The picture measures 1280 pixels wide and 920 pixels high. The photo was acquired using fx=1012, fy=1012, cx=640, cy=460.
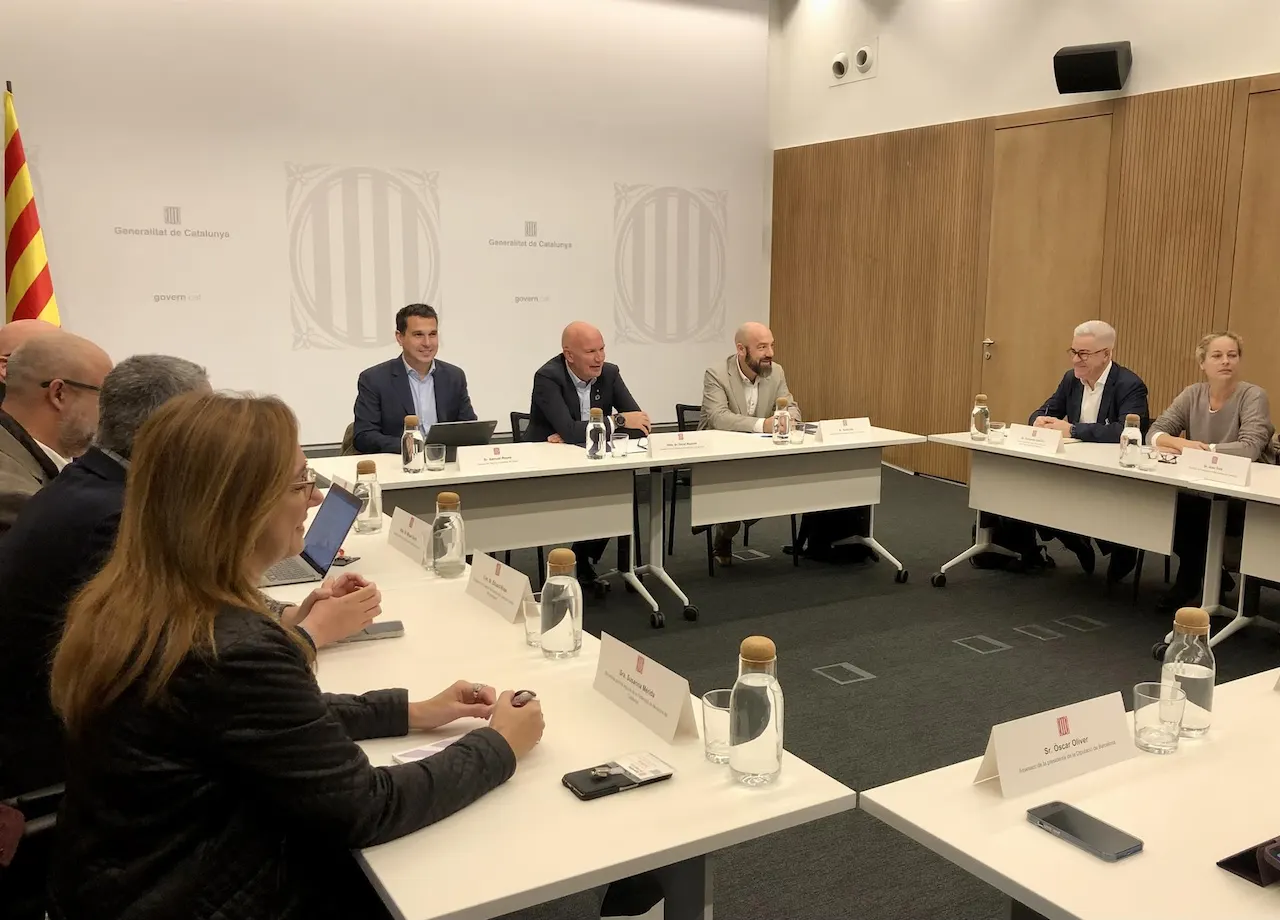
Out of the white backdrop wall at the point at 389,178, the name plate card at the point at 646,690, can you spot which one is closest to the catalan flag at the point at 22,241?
the white backdrop wall at the point at 389,178

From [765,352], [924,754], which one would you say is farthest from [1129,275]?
[924,754]

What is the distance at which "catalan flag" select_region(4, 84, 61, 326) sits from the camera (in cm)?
555

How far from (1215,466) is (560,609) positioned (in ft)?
9.79

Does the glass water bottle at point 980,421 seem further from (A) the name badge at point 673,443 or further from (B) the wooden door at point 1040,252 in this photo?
(B) the wooden door at point 1040,252

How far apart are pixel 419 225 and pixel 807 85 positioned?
3.50 meters

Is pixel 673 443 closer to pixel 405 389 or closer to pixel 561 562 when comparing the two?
pixel 405 389

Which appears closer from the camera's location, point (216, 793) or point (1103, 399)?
point (216, 793)

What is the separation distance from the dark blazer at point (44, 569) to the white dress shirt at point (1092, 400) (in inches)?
175

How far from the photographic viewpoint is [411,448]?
13.0 feet

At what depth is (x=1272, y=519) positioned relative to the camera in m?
3.67

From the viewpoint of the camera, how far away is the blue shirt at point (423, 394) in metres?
4.88

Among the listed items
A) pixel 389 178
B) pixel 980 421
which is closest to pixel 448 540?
pixel 980 421

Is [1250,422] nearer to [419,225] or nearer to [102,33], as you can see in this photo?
[419,225]

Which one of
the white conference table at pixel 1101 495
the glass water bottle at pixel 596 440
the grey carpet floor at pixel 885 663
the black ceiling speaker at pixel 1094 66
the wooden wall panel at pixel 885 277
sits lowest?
the grey carpet floor at pixel 885 663
